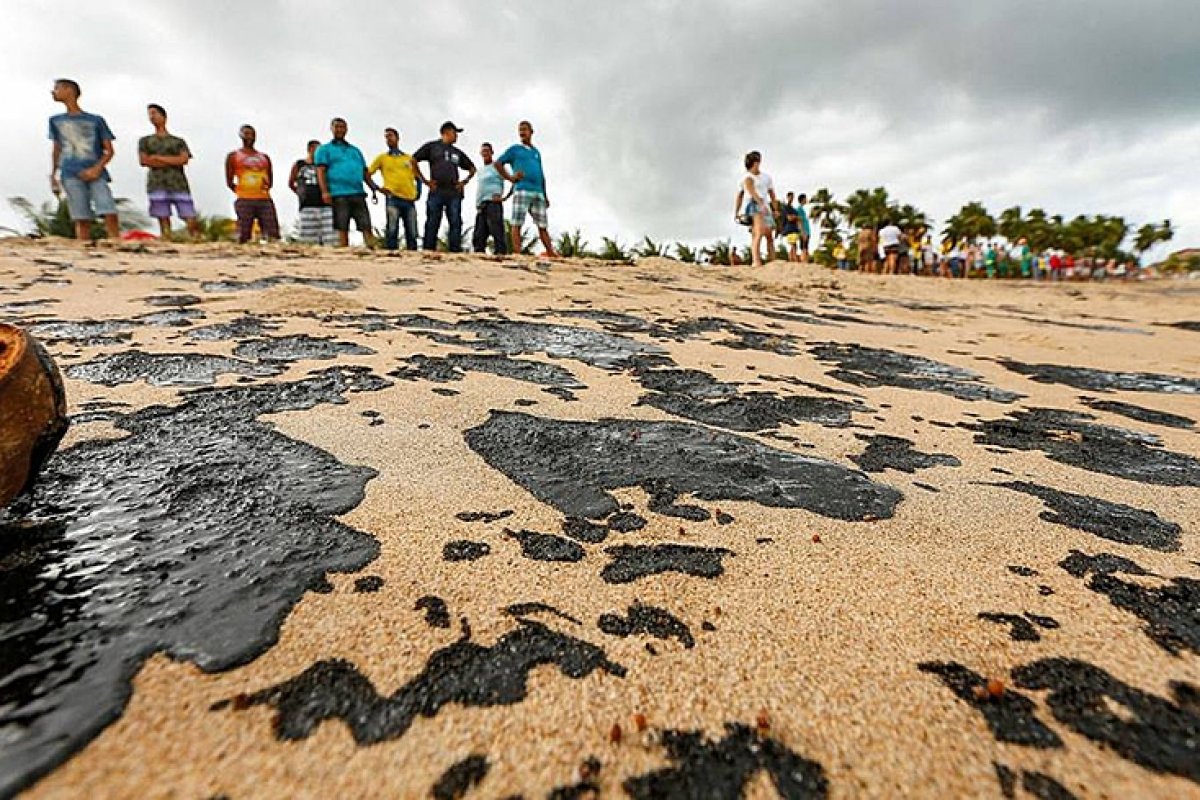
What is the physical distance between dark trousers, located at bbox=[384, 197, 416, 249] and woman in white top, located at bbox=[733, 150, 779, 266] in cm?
412

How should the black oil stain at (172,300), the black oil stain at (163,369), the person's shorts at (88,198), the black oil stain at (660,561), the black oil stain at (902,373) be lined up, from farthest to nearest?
1. the person's shorts at (88,198)
2. the black oil stain at (172,300)
3. the black oil stain at (902,373)
4. the black oil stain at (163,369)
5. the black oil stain at (660,561)

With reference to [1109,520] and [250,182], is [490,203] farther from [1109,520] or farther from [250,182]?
[1109,520]

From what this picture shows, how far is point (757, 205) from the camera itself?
8141 mm

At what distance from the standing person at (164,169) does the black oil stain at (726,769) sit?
727 centimetres

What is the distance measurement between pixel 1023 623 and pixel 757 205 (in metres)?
7.88

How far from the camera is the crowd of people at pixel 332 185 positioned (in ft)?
18.4

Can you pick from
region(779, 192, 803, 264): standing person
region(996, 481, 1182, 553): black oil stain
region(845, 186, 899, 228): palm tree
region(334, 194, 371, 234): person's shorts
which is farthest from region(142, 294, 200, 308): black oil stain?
region(845, 186, 899, 228): palm tree

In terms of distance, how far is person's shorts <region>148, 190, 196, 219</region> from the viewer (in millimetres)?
6117

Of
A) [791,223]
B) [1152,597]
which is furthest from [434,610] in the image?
[791,223]

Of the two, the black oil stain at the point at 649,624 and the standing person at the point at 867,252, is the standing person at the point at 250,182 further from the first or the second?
the standing person at the point at 867,252

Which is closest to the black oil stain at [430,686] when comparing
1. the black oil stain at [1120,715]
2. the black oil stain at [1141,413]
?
the black oil stain at [1120,715]

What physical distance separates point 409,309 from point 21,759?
296 centimetres

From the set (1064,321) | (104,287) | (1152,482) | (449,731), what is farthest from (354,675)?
(1064,321)

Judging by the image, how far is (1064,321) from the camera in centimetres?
554
